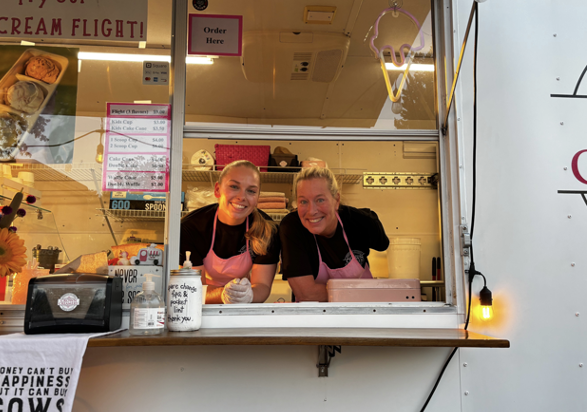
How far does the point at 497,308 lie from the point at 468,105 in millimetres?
737

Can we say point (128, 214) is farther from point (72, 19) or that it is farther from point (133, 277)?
point (72, 19)

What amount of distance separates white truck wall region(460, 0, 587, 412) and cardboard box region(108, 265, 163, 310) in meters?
1.08

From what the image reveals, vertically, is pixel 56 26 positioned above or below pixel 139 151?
above

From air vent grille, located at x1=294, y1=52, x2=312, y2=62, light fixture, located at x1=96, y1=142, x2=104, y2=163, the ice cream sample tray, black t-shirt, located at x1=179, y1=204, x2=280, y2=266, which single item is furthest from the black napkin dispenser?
air vent grille, located at x1=294, y1=52, x2=312, y2=62

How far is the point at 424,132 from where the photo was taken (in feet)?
5.77

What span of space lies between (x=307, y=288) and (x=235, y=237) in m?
0.57

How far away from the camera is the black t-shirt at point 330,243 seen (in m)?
2.27

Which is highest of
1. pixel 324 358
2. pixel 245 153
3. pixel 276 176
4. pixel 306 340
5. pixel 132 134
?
pixel 245 153

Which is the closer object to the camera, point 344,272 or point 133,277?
point 133,277

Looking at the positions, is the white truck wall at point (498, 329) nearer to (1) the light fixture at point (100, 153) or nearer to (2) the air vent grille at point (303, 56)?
(1) the light fixture at point (100, 153)

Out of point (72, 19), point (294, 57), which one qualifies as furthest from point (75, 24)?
point (294, 57)

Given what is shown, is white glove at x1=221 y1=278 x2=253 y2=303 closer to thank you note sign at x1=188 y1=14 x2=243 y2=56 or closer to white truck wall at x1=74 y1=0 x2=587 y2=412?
white truck wall at x1=74 y1=0 x2=587 y2=412

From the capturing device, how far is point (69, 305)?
1421mm

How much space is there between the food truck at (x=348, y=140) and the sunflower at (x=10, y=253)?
64 millimetres
